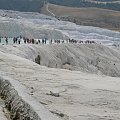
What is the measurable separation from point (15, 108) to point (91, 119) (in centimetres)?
208

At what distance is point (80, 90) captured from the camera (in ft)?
44.9

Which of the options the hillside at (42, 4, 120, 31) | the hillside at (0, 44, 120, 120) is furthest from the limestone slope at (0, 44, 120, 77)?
the hillside at (42, 4, 120, 31)

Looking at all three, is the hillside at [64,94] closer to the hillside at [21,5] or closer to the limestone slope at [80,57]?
the limestone slope at [80,57]

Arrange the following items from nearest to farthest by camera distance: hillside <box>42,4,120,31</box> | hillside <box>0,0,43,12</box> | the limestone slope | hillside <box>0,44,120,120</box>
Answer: hillside <box>0,44,120,120</box> < the limestone slope < hillside <box>42,4,120,31</box> < hillside <box>0,0,43,12</box>

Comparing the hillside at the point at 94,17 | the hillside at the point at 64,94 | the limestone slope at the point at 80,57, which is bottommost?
the hillside at the point at 94,17

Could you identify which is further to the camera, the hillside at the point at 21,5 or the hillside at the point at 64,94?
the hillside at the point at 21,5

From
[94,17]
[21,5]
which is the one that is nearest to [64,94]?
[94,17]

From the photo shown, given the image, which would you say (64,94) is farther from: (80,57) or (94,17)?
(94,17)

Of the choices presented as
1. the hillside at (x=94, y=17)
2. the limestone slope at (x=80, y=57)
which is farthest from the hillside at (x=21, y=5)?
the limestone slope at (x=80, y=57)

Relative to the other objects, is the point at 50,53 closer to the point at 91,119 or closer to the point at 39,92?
the point at 39,92

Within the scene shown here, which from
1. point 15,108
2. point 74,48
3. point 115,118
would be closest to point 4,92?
point 15,108

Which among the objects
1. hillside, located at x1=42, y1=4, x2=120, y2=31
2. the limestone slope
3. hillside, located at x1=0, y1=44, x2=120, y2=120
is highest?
hillside, located at x1=0, y1=44, x2=120, y2=120

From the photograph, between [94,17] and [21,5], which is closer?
[94,17]

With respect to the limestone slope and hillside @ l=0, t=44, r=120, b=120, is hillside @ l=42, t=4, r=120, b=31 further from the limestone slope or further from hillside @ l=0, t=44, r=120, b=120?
hillside @ l=0, t=44, r=120, b=120
